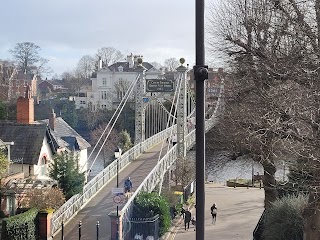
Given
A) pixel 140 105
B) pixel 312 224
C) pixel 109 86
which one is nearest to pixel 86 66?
pixel 109 86

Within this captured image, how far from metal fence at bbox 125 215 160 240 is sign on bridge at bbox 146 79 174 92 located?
50.3 feet

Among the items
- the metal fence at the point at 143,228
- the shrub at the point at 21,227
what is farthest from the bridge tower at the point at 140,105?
the shrub at the point at 21,227

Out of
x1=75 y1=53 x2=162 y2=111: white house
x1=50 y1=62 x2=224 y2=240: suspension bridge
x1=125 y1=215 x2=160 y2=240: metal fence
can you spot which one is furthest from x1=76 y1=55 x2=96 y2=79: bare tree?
x1=125 y1=215 x2=160 y2=240: metal fence

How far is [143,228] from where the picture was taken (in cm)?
2011

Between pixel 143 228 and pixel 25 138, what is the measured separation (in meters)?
9.82

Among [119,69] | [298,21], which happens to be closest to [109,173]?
[298,21]

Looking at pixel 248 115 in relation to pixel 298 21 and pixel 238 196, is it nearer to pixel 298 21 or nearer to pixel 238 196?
pixel 298 21

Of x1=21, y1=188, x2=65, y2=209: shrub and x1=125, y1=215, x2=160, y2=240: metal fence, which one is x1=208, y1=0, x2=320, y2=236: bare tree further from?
x1=21, y1=188, x2=65, y2=209: shrub

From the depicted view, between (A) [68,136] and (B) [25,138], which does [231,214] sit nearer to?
(B) [25,138]

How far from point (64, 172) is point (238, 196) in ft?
48.1

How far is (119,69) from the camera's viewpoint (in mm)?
84188

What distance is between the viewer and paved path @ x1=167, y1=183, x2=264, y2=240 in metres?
21.9

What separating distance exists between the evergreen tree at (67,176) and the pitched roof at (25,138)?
3.83m

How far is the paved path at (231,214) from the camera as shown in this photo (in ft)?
71.7
